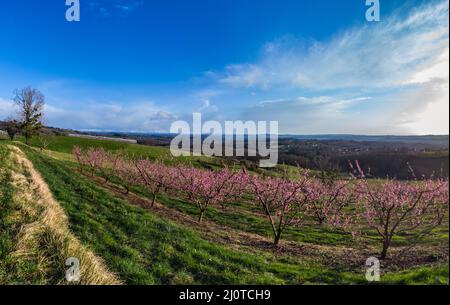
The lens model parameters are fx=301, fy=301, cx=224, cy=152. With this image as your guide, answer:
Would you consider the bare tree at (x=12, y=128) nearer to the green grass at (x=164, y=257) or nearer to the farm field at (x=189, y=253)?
the farm field at (x=189, y=253)

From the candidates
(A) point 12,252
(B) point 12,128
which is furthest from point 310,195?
(B) point 12,128

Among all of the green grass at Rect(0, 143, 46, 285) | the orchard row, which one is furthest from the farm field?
the orchard row

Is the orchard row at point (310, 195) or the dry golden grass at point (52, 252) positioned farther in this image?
the orchard row at point (310, 195)

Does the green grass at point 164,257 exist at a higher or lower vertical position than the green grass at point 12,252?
lower

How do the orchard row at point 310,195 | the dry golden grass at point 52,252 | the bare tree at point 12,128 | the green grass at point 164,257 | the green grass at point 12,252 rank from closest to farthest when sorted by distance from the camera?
the green grass at point 12,252
the dry golden grass at point 52,252
the green grass at point 164,257
the orchard row at point 310,195
the bare tree at point 12,128

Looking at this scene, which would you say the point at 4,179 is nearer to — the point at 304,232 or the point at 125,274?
the point at 125,274

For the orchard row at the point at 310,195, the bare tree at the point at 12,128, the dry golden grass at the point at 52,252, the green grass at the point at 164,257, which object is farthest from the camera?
the bare tree at the point at 12,128

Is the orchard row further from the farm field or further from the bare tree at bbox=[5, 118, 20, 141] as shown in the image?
the bare tree at bbox=[5, 118, 20, 141]

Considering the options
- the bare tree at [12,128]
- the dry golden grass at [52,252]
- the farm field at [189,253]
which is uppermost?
the bare tree at [12,128]

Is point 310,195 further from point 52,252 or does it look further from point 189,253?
point 52,252

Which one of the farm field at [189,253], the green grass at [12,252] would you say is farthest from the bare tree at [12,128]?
the green grass at [12,252]

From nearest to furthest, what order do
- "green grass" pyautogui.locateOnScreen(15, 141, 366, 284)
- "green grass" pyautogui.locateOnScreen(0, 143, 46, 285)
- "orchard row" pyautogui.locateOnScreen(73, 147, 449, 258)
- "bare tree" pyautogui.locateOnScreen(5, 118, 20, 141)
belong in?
"green grass" pyautogui.locateOnScreen(0, 143, 46, 285) → "green grass" pyautogui.locateOnScreen(15, 141, 366, 284) → "orchard row" pyautogui.locateOnScreen(73, 147, 449, 258) → "bare tree" pyautogui.locateOnScreen(5, 118, 20, 141)

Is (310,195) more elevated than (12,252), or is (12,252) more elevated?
(12,252)
